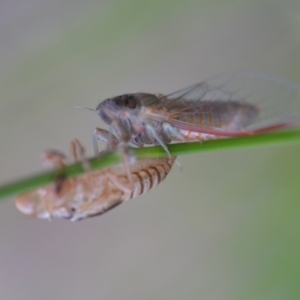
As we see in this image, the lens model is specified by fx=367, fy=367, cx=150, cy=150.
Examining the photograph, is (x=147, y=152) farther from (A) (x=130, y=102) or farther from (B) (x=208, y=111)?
(B) (x=208, y=111)

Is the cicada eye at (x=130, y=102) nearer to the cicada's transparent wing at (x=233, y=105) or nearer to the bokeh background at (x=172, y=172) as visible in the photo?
Answer: the cicada's transparent wing at (x=233, y=105)

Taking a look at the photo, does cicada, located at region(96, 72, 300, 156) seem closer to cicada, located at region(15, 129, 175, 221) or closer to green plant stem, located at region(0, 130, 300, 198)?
cicada, located at region(15, 129, 175, 221)

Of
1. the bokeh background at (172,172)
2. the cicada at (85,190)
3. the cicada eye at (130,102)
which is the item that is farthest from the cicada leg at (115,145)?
the bokeh background at (172,172)

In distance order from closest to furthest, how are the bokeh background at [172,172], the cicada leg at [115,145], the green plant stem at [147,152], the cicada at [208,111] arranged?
the green plant stem at [147,152], the cicada leg at [115,145], the cicada at [208,111], the bokeh background at [172,172]

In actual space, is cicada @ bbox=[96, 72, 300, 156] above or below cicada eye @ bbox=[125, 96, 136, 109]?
below

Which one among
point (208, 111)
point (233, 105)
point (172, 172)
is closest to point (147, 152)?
point (208, 111)

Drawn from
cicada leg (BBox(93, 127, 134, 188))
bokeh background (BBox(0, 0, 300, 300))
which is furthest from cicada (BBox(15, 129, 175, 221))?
bokeh background (BBox(0, 0, 300, 300))
